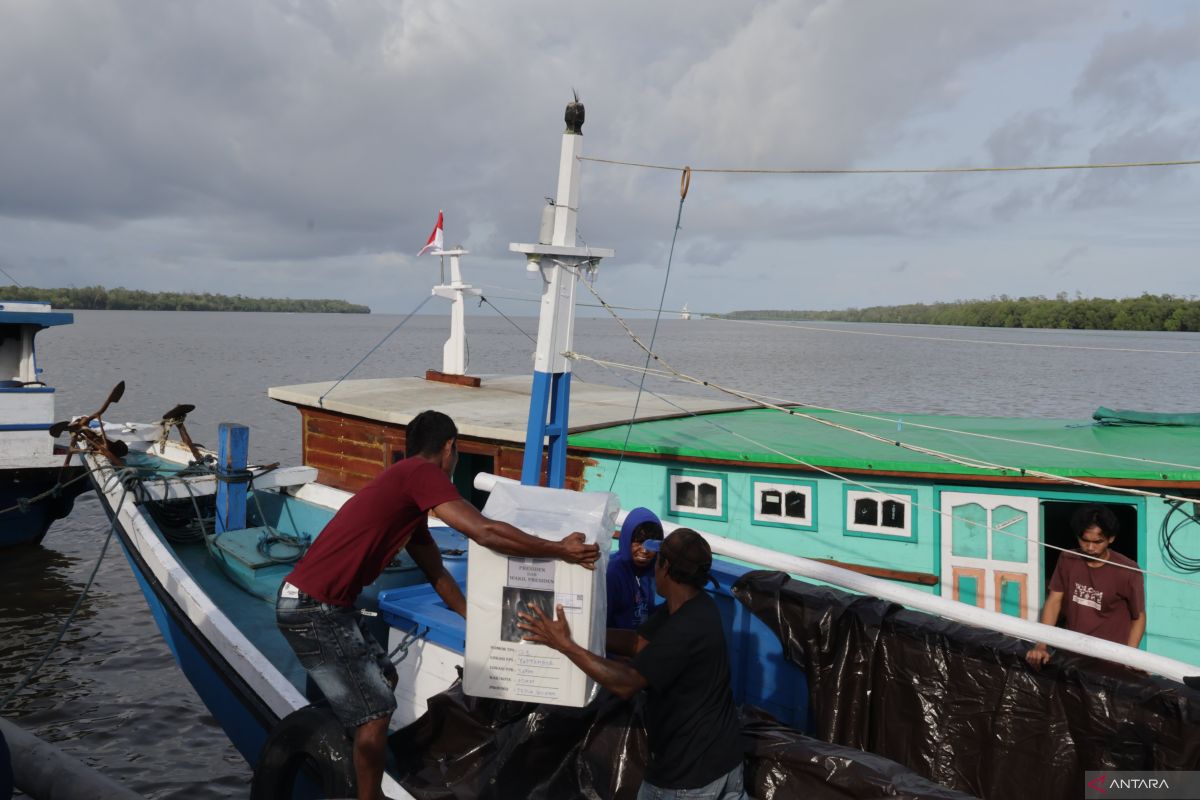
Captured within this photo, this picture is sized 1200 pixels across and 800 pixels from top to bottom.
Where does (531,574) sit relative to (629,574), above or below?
above

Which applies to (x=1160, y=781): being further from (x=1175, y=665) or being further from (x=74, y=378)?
(x=74, y=378)

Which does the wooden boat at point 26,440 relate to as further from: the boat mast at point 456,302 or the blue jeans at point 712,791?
the blue jeans at point 712,791

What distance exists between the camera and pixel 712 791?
142 inches

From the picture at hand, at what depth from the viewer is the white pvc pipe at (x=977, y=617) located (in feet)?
14.3

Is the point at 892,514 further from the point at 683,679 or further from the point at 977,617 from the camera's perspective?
the point at 683,679

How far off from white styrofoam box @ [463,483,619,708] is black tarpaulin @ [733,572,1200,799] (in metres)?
2.21

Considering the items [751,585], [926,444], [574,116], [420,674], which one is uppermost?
[574,116]

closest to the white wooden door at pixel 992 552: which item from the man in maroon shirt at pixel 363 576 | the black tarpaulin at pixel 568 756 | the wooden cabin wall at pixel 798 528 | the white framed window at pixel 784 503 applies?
the wooden cabin wall at pixel 798 528

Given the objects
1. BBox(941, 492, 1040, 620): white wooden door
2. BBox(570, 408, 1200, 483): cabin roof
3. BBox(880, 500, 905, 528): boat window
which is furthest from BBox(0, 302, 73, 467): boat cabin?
BBox(941, 492, 1040, 620): white wooden door

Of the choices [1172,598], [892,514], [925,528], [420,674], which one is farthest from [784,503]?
[420,674]

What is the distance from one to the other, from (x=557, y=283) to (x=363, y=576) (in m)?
4.43

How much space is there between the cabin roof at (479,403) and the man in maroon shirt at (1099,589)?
5.36 metres

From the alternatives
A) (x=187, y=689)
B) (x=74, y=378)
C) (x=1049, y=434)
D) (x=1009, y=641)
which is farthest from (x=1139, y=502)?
(x=74, y=378)

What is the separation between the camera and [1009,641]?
5117 millimetres
